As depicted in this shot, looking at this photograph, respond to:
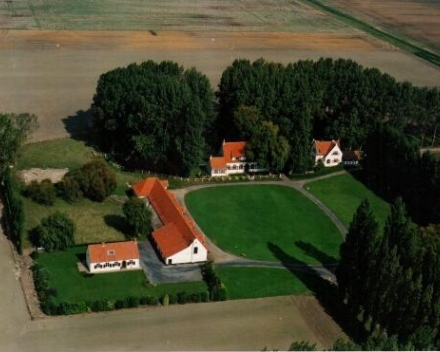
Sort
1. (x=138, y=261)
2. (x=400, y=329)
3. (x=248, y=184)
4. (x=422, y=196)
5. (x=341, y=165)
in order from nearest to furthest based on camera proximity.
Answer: (x=400, y=329) → (x=138, y=261) → (x=422, y=196) → (x=248, y=184) → (x=341, y=165)

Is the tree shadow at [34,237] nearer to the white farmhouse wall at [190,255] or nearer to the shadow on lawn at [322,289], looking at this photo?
the white farmhouse wall at [190,255]

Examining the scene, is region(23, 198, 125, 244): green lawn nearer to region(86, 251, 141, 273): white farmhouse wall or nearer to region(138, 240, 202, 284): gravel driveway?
region(138, 240, 202, 284): gravel driveway

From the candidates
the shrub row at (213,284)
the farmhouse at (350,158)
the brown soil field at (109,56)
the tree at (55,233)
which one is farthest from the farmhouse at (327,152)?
the tree at (55,233)

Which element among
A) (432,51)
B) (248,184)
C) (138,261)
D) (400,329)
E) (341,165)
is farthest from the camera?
(432,51)

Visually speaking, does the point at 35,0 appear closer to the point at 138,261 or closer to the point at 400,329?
the point at 138,261

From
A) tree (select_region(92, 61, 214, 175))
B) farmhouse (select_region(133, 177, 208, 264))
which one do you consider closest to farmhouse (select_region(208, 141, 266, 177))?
tree (select_region(92, 61, 214, 175))

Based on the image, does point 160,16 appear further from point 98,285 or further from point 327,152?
point 98,285

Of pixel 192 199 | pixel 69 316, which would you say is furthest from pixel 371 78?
pixel 69 316
